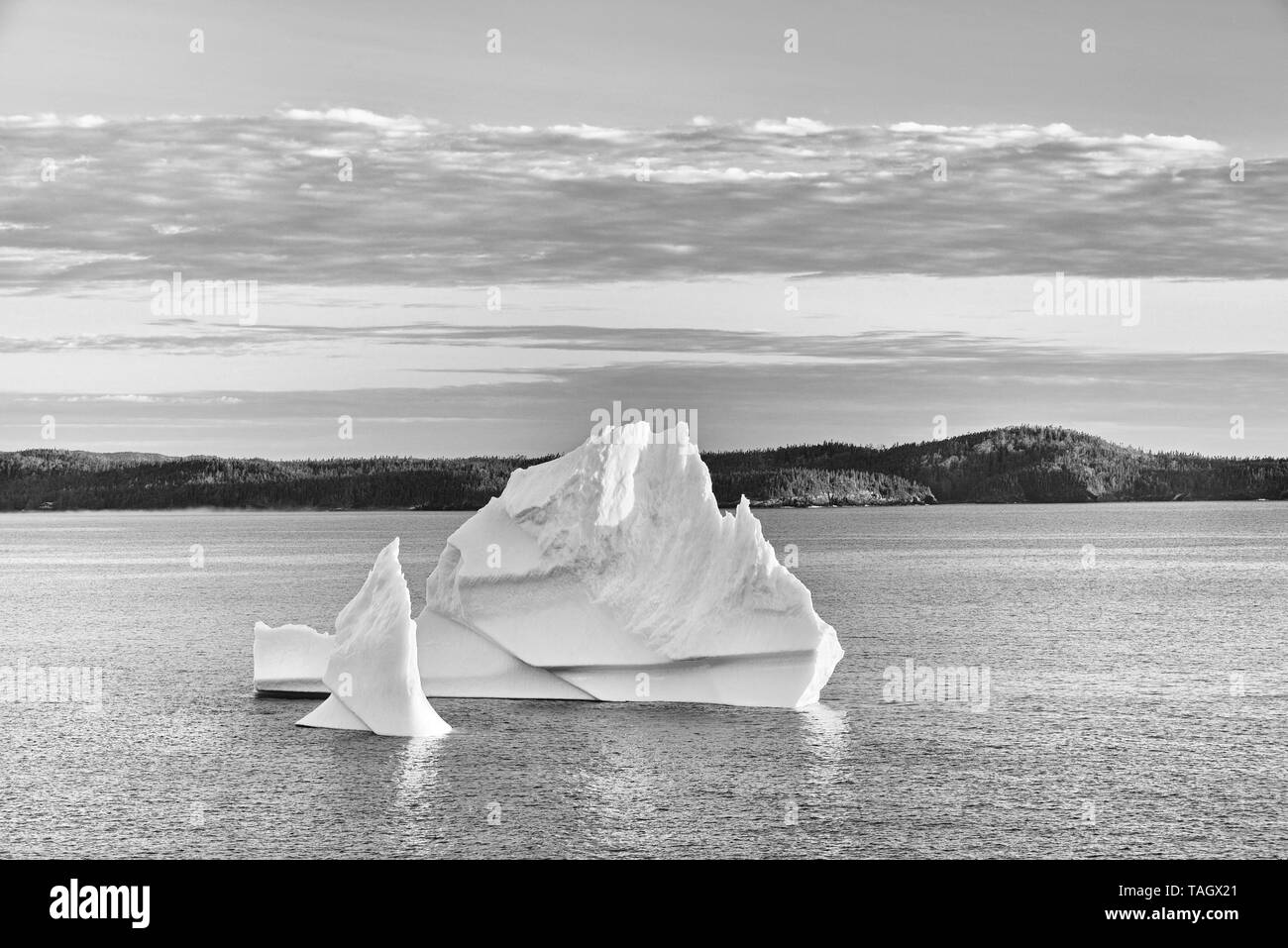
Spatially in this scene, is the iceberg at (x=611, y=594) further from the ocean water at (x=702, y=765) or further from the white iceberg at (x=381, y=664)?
the white iceberg at (x=381, y=664)

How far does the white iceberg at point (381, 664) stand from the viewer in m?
24.8

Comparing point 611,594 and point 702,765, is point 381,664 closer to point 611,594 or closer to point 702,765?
point 611,594

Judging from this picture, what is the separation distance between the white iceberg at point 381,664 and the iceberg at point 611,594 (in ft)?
11.6

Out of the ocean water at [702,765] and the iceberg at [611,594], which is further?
the iceberg at [611,594]

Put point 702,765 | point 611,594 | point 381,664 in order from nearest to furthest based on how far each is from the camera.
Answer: point 702,765 < point 381,664 < point 611,594

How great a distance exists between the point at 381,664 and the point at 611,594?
19.0 feet

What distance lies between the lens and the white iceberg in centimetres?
2478

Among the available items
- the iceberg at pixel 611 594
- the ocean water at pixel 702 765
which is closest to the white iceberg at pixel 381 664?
the ocean water at pixel 702 765

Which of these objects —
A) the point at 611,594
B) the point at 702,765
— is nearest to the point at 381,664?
the point at 611,594

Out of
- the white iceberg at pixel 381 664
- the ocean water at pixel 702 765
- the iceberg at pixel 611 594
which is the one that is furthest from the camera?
the iceberg at pixel 611 594

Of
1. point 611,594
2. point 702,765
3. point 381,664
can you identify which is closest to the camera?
point 702,765

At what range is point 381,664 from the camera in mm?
25219

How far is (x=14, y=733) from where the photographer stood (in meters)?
28.8
